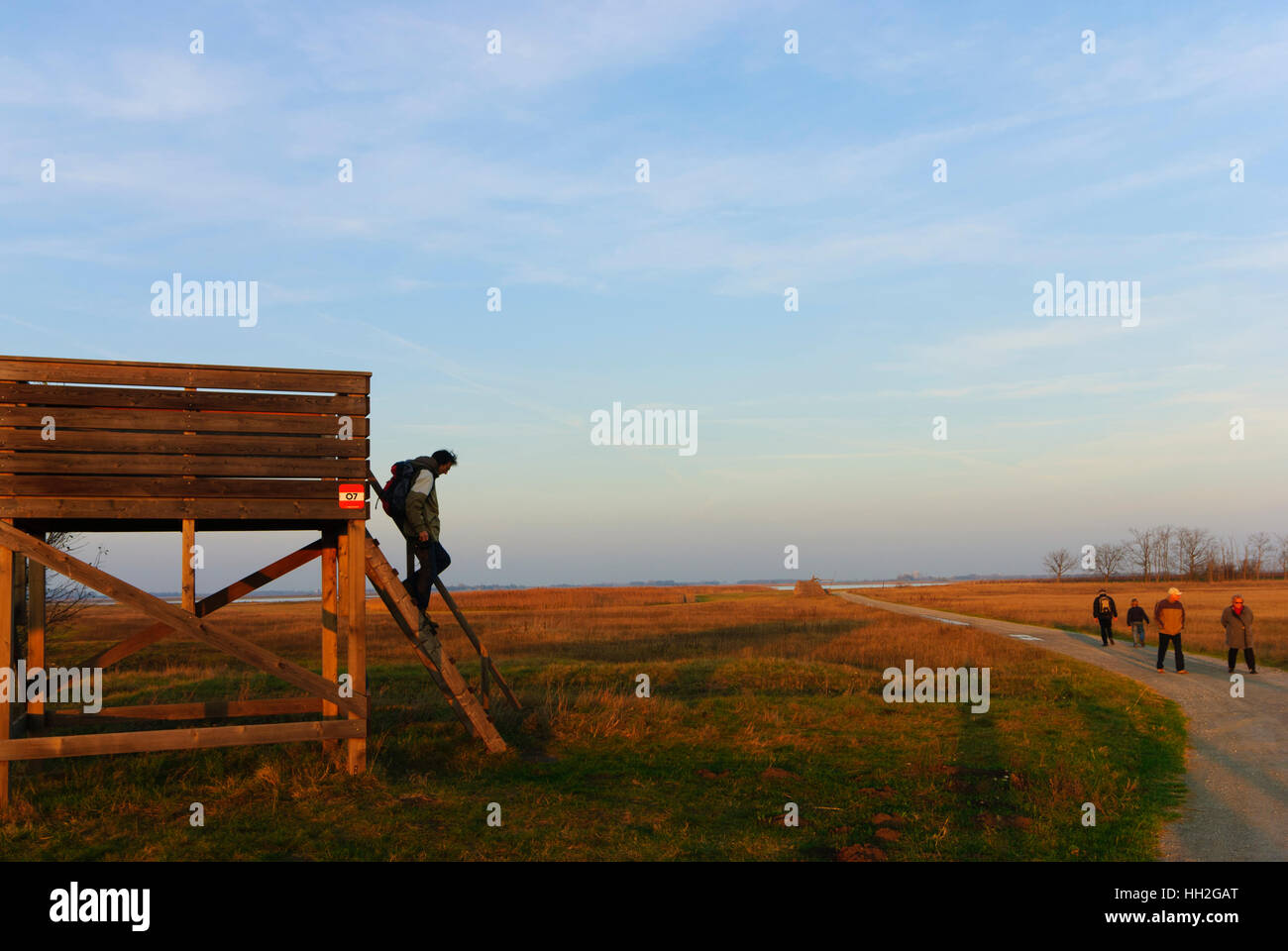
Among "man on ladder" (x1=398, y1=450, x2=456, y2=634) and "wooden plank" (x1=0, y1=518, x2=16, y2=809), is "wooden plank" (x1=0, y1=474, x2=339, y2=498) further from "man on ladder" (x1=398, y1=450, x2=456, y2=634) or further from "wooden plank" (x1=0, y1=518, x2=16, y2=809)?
"man on ladder" (x1=398, y1=450, x2=456, y2=634)

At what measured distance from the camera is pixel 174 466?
1092cm

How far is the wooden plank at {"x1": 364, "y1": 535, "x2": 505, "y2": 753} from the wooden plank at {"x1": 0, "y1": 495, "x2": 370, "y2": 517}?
814 millimetres

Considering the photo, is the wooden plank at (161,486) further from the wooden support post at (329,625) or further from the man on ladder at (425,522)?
the wooden support post at (329,625)

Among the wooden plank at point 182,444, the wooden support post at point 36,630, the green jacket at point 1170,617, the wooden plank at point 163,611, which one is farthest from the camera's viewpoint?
the green jacket at point 1170,617

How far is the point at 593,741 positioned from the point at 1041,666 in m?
14.9

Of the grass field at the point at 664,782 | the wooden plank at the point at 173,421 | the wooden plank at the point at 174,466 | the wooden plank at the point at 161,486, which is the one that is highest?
the wooden plank at the point at 173,421

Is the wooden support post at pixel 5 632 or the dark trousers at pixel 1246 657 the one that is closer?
the wooden support post at pixel 5 632

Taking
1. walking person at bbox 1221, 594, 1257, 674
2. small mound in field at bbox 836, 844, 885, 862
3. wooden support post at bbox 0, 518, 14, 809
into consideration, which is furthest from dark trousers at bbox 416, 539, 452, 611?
walking person at bbox 1221, 594, 1257, 674

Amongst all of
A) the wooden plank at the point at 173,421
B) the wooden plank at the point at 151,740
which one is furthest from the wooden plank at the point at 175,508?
the wooden plank at the point at 151,740

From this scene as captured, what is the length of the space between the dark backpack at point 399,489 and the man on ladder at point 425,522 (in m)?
0.03

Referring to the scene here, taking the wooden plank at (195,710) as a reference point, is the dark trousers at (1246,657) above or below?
below

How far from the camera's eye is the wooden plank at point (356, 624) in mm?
11500
